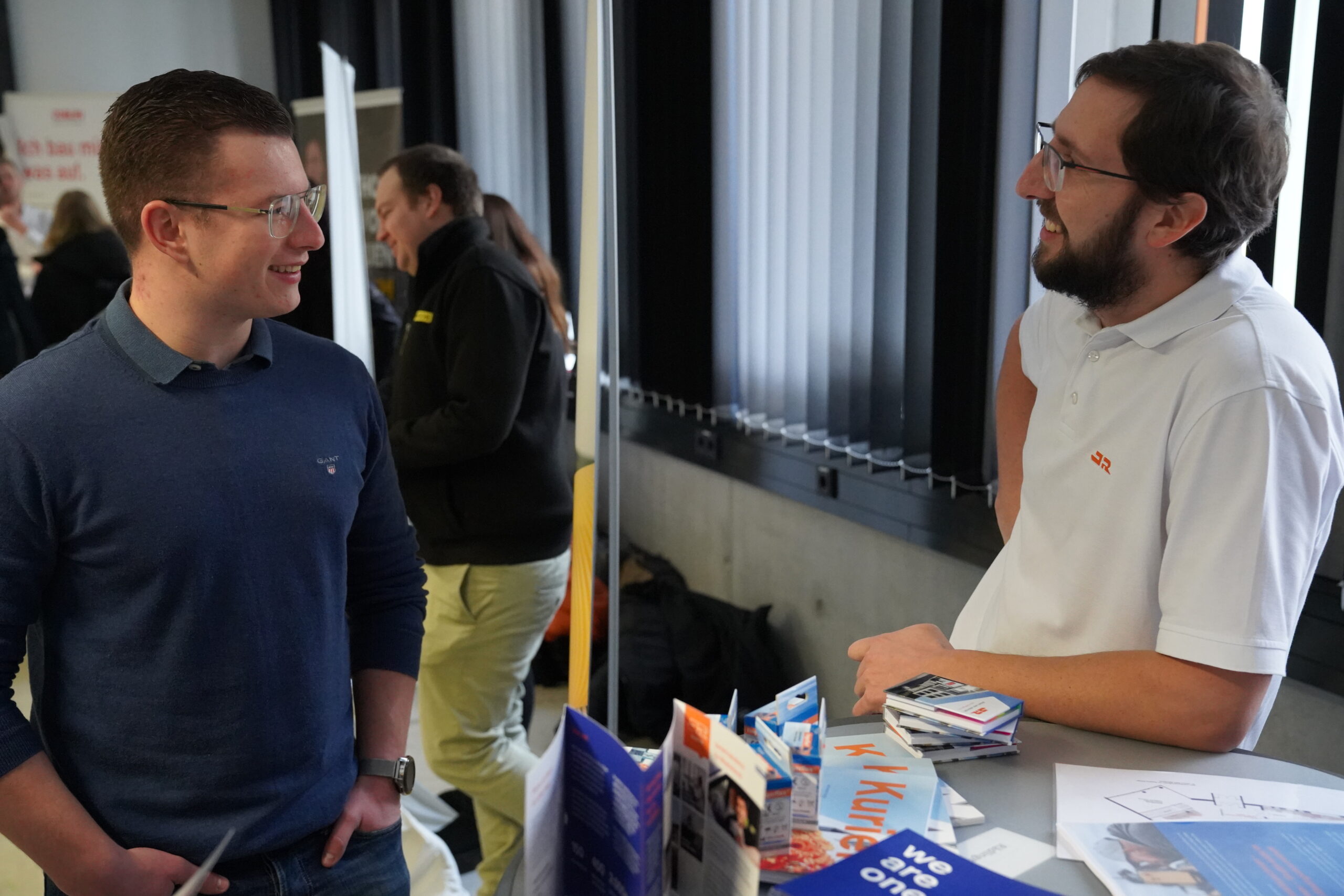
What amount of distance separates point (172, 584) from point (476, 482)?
4.15ft

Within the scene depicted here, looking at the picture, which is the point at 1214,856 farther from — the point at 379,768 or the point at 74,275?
the point at 74,275

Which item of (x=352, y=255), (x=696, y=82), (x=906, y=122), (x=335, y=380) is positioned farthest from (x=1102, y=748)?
(x=352, y=255)

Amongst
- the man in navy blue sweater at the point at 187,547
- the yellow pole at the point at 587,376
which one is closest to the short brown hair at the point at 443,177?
the yellow pole at the point at 587,376

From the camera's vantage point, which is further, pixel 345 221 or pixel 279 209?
pixel 345 221

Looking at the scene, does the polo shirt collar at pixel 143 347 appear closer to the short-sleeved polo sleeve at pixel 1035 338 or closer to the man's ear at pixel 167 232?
the man's ear at pixel 167 232

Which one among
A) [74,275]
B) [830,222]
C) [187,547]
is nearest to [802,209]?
[830,222]

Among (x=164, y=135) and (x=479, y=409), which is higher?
(x=164, y=135)

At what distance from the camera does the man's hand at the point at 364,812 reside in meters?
1.15

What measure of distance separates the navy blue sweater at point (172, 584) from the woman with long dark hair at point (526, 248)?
145 cm

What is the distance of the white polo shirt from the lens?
41.8 inches

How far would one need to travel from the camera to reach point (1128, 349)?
1238mm

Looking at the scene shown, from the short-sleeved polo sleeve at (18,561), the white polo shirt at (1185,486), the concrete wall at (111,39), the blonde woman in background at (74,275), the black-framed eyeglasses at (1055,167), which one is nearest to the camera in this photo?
the short-sleeved polo sleeve at (18,561)

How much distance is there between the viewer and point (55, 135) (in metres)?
4.89

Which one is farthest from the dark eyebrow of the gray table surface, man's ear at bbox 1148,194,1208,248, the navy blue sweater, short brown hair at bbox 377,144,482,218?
short brown hair at bbox 377,144,482,218
